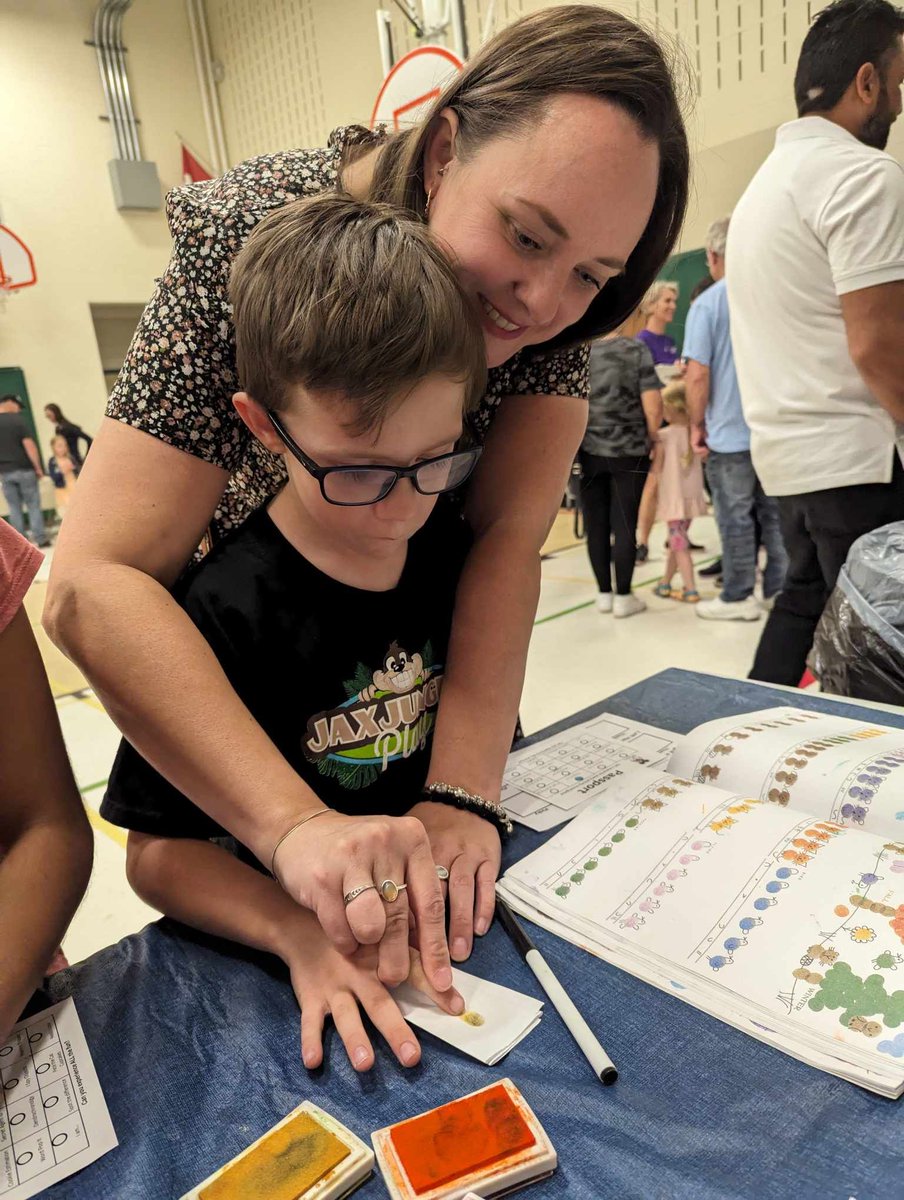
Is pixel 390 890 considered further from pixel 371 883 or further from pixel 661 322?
pixel 661 322

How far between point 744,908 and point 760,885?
0.08 feet

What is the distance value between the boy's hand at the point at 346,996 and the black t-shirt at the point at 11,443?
718 centimetres

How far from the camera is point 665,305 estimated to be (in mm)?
3637

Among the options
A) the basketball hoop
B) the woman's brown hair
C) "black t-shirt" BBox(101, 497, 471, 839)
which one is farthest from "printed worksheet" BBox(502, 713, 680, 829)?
the basketball hoop

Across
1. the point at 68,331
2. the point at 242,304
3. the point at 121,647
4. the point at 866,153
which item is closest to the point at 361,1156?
the point at 121,647

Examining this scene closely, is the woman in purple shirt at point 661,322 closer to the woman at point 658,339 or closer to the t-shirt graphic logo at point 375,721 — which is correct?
the woman at point 658,339

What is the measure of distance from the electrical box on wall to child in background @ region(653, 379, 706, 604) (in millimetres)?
6585

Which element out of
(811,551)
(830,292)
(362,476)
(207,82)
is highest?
(207,82)

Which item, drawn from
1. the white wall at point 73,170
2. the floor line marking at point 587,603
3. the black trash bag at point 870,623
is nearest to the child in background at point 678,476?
the floor line marking at point 587,603

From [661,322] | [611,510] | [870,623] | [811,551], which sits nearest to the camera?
[870,623]

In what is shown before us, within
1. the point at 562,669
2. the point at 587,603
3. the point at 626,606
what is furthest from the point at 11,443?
the point at 562,669

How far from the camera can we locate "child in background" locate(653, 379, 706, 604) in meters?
3.17

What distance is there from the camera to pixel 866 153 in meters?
1.35

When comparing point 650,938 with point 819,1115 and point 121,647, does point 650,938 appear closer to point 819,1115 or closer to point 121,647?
point 819,1115
